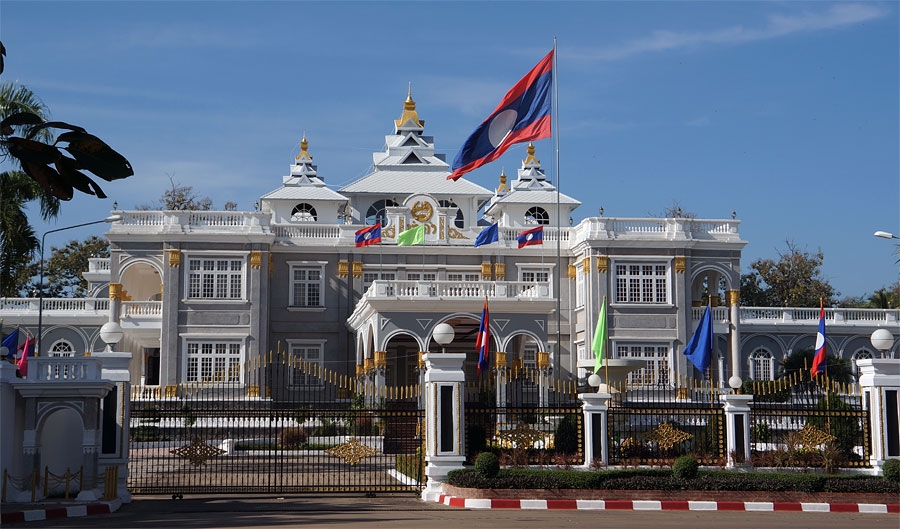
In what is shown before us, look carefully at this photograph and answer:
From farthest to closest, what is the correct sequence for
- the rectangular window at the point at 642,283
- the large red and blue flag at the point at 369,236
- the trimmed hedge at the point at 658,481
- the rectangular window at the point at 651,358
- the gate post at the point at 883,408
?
the rectangular window at the point at 642,283 → the rectangular window at the point at 651,358 → the large red and blue flag at the point at 369,236 → the gate post at the point at 883,408 → the trimmed hedge at the point at 658,481

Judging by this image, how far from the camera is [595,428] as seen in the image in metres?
23.6

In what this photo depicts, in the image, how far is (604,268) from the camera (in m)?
44.6

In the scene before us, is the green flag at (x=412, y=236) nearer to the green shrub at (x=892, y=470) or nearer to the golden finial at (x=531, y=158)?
the golden finial at (x=531, y=158)

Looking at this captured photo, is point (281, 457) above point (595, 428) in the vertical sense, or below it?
below

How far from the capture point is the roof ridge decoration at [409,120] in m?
56.5

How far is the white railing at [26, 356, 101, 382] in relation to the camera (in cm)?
2139

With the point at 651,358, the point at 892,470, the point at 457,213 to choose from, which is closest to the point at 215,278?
the point at 457,213

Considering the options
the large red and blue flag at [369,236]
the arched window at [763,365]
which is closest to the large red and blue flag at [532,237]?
the large red and blue flag at [369,236]

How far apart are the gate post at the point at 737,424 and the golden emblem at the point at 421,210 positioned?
24214 mm

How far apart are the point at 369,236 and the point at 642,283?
34.7 feet

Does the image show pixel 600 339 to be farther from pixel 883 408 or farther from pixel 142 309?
pixel 142 309

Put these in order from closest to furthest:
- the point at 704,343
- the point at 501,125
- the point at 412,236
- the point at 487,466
Result: the point at 487,466 < the point at 501,125 < the point at 704,343 < the point at 412,236

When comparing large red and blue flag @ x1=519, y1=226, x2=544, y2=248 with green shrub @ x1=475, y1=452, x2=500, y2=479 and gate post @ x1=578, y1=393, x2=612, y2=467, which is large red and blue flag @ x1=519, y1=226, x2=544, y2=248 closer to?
gate post @ x1=578, y1=393, x2=612, y2=467

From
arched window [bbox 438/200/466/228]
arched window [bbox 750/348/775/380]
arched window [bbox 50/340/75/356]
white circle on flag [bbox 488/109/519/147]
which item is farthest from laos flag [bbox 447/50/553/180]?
arched window [bbox 50/340/75/356]
